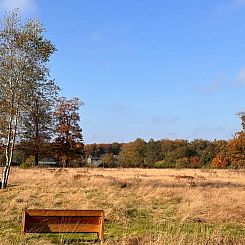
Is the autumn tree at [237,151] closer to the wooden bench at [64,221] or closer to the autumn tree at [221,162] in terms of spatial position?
the autumn tree at [221,162]

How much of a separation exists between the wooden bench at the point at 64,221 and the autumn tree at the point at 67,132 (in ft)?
166

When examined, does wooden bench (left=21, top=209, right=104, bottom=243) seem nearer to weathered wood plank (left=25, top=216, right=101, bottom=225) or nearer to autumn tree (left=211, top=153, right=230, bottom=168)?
weathered wood plank (left=25, top=216, right=101, bottom=225)

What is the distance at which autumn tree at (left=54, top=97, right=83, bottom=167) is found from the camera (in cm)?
6209

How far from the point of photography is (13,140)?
25.1 meters

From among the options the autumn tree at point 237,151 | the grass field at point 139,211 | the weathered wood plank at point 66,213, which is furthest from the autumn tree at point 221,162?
the weathered wood plank at point 66,213

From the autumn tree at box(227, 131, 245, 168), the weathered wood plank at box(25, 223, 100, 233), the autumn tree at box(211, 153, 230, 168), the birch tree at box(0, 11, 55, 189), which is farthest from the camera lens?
the autumn tree at box(211, 153, 230, 168)

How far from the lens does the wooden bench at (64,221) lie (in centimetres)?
1109

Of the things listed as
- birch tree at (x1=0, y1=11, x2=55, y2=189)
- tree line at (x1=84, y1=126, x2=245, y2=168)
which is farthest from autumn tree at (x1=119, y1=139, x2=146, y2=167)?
birch tree at (x1=0, y1=11, x2=55, y2=189)

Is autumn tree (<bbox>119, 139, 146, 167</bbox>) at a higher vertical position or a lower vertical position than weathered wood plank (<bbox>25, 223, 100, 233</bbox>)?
higher

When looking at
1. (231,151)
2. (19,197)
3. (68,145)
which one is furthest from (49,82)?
(231,151)

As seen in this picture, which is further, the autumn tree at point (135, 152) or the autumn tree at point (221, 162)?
the autumn tree at point (135, 152)

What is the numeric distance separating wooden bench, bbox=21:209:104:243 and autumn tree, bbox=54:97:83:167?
5054 centimetres

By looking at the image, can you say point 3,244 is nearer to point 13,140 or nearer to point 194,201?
point 194,201

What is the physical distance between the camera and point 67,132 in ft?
206
